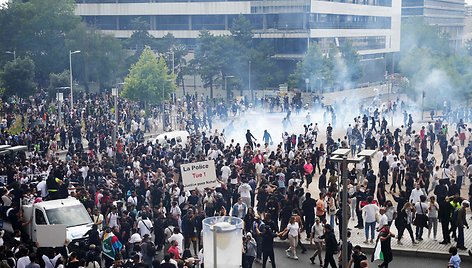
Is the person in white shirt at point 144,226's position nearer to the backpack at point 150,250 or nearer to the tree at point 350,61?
the backpack at point 150,250

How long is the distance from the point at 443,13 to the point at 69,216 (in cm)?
14171

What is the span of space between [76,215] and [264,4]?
60529 mm

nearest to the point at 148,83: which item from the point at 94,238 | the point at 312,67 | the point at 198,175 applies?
the point at 312,67

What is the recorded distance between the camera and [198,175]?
20109 millimetres

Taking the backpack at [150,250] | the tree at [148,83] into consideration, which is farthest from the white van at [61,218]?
the tree at [148,83]

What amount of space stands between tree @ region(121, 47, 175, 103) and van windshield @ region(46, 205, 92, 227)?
109 feet

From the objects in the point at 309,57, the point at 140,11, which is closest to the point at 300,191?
the point at 309,57

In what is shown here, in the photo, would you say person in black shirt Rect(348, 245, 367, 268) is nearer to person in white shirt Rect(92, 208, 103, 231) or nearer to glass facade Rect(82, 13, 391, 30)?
person in white shirt Rect(92, 208, 103, 231)

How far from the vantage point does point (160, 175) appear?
22719 mm

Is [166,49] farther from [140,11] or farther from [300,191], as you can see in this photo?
[300,191]

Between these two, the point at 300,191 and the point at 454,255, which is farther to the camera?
the point at 300,191

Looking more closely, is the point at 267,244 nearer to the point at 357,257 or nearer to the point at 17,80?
the point at 357,257

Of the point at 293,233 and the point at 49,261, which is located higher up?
the point at 49,261

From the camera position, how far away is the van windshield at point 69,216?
58.7ft
